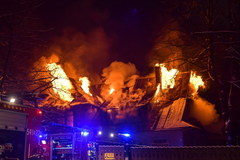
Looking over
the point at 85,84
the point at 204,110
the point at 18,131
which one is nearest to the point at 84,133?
the point at 18,131

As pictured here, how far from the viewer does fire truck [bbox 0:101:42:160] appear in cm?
877

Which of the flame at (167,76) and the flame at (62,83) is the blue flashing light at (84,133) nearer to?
the flame at (62,83)

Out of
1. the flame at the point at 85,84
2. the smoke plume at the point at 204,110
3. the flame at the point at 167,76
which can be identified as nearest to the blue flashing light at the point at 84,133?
the smoke plume at the point at 204,110

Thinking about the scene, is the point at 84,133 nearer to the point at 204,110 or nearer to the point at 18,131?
the point at 18,131

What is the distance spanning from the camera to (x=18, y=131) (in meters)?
9.34

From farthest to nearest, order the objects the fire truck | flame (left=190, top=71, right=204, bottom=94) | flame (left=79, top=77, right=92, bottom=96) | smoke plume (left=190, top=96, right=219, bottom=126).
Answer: flame (left=79, top=77, right=92, bottom=96) < flame (left=190, top=71, right=204, bottom=94) < smoke plume (left=190, top=96, right=219, bottom=126) < the fire truck

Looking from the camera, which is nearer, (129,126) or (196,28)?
(196,28)

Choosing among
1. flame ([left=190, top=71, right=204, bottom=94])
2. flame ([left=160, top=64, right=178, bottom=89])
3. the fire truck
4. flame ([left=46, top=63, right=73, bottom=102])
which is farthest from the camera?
flame ([left=46, top=63, right=73, bottom=102])

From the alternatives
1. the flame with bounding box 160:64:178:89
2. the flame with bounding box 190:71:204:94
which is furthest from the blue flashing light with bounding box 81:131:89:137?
the flame with bounding box 190:71:204:94

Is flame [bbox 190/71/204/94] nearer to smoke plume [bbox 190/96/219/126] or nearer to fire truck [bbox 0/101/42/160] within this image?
smoke plume [bbox 190/96/219/126]

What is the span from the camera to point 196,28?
18.5 meters

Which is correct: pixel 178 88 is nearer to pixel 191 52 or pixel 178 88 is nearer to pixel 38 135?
pixel 191 52

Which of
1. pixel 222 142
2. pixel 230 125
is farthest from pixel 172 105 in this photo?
pixel 230 125

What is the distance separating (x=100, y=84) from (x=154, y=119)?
777cm
